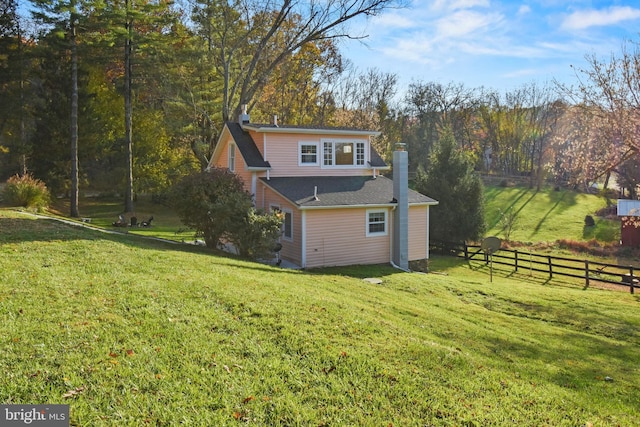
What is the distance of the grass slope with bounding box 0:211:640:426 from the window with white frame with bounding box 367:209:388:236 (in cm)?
804

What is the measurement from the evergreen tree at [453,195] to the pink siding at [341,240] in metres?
9.32

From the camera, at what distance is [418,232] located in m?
19.8

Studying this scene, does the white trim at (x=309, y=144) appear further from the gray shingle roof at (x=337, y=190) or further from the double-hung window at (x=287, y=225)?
the double-hung window at (x=287, y=225)

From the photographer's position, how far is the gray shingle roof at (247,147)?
1948cm

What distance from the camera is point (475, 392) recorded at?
5.51m

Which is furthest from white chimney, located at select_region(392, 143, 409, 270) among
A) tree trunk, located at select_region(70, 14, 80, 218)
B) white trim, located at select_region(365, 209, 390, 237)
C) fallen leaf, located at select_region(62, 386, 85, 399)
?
tree trunk, located at select_region(70, 14, 80, 218)

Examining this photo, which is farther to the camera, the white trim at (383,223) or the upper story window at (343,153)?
the upper story window at (343,153)

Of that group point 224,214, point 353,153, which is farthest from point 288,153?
point 224,214

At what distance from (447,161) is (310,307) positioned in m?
22.2

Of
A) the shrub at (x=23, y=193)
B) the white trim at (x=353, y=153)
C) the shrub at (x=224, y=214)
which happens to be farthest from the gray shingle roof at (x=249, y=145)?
the shrub at (x=23, y=193)

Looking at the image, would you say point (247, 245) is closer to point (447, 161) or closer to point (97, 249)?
point (97, 249)

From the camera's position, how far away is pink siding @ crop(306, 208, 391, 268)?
1730 cm

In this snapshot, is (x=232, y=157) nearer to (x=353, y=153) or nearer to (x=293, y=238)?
(x=353, y=153)

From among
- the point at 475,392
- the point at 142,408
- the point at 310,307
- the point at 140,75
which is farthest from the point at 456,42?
the point at 140,75
